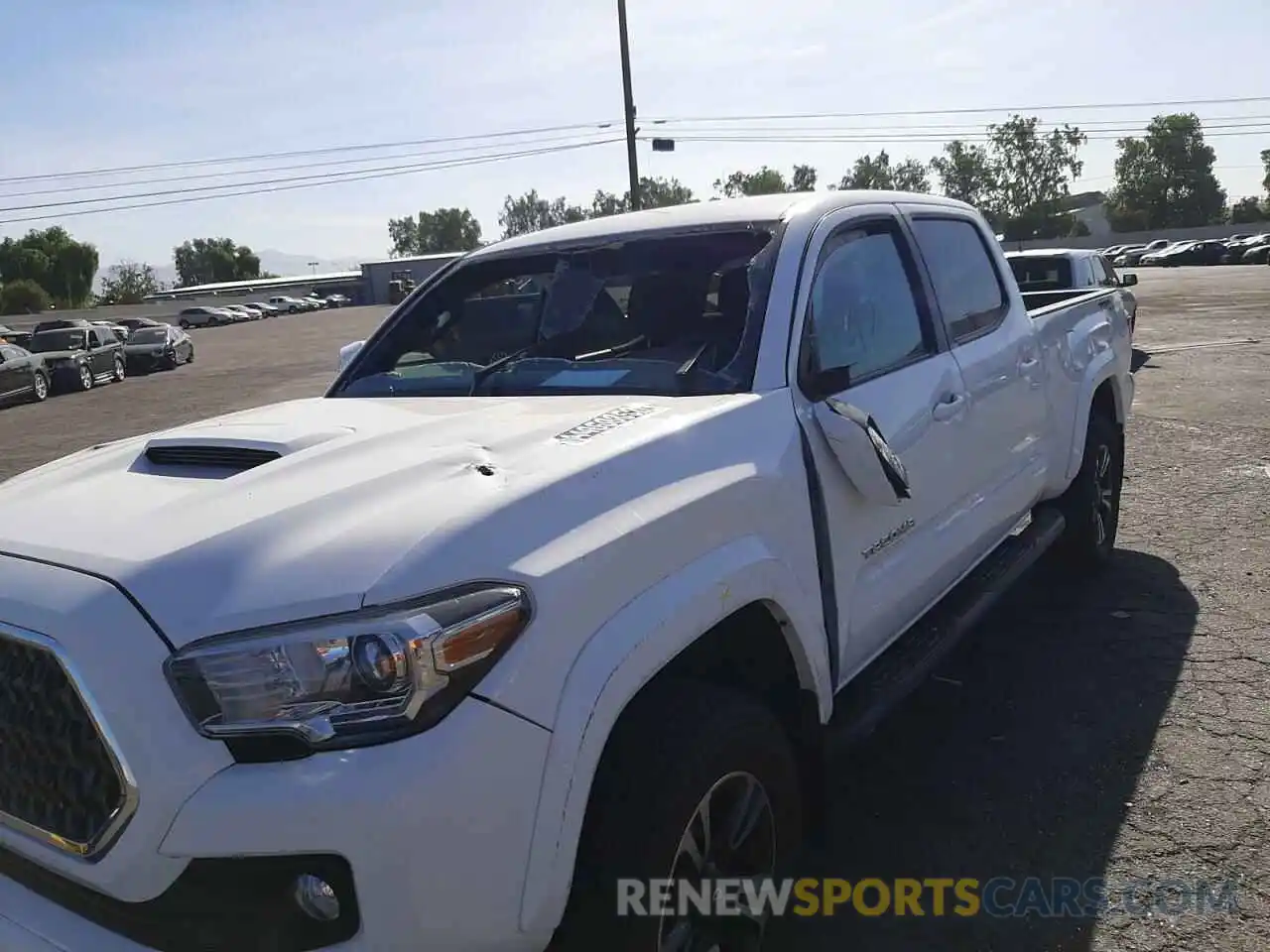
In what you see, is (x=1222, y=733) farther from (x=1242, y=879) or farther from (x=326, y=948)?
(x=326, y=948)

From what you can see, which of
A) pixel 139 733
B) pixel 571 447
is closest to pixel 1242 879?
pixel 571 447

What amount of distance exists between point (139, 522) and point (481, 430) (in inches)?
30.3

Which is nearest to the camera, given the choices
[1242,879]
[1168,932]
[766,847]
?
[766,847]

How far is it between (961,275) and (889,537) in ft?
5.06

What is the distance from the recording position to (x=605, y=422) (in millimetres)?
2469

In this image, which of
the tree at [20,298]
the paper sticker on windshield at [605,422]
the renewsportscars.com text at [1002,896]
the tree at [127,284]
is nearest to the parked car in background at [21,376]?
the paper sticker on windshield at [605,422]

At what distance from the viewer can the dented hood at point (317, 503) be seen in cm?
178

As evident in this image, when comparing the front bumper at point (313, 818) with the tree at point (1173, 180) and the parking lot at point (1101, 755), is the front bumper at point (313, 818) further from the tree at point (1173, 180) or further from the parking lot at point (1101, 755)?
the tree at point (1173, 180)

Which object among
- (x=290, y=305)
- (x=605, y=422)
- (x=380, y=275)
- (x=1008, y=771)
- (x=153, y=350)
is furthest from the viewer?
(x=380, y=275)

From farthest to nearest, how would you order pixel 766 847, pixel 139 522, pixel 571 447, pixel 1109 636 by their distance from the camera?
pixel 1109 636, pixel 766 847, pixel 571 447, pixel 139 522

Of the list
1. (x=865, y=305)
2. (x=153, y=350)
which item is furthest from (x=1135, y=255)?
(x=865, y=305)

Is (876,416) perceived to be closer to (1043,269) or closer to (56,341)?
(1043,269)

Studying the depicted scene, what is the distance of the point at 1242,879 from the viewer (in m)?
2.90

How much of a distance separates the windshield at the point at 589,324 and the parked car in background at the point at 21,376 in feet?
68.9
